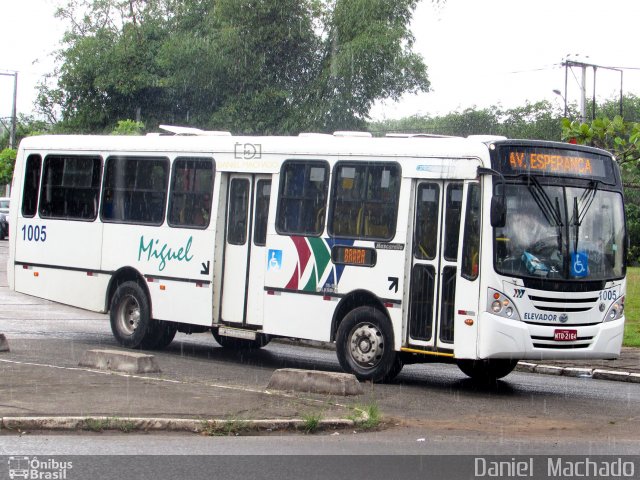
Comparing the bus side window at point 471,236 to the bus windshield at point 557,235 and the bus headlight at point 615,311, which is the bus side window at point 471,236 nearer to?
the bus windshield at point 557,235

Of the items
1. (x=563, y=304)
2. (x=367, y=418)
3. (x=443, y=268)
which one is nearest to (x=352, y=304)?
(x=443, y=268)

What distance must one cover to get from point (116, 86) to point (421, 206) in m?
37.6

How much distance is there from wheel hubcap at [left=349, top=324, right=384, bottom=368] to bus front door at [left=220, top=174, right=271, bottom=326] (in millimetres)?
1676

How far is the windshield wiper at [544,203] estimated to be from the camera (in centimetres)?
1330

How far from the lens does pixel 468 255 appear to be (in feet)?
42.8

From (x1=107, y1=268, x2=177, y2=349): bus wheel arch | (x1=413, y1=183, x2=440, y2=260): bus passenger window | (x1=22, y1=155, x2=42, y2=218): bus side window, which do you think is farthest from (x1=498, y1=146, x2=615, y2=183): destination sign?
(x1=22, y1=155, x2=42, y2=218): bus side window

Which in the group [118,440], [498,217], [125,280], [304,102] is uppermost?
[304,102]

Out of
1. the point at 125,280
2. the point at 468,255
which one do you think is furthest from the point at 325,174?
the point at 125,280

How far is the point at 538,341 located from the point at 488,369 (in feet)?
5.39

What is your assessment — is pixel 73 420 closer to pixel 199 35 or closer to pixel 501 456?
pixel 501 456

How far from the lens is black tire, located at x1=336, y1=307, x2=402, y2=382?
13.7 metres

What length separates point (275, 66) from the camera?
151 ft

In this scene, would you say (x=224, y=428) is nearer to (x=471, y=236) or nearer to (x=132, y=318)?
(x=471, y=236)

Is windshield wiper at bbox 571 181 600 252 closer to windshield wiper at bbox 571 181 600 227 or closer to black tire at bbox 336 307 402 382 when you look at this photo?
windshield wiper at bbox 571 181 600 227
